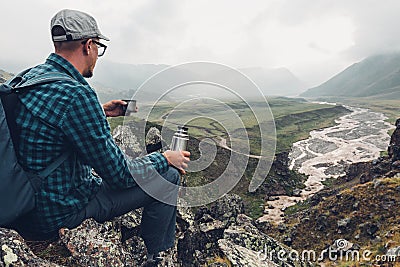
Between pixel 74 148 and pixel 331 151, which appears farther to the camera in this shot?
pixel 331 151

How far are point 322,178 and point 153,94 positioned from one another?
69500 mm

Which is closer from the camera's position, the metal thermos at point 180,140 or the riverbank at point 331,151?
the metal thermos at point 180,140

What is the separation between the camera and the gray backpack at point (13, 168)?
3.94 metres

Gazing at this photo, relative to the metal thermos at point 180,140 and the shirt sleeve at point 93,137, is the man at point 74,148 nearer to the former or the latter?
the shirt sleeve at point 93,137

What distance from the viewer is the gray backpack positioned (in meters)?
3.94

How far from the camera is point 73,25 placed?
4.43 metres

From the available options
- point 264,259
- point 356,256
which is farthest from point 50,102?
point 356,256

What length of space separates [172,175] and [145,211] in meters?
0.99

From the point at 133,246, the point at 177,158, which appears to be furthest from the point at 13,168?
the point at 133,246

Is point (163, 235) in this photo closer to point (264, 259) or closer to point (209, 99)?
point (209, 99)

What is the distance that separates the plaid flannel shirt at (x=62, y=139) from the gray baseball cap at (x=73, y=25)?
330mm

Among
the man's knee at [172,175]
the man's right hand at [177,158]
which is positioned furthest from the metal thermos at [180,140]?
the man's knee at [172,175]

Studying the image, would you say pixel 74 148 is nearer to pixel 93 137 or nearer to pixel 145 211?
pixel 93 137

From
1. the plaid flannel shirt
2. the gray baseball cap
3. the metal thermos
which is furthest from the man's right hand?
the gray baseball cap
